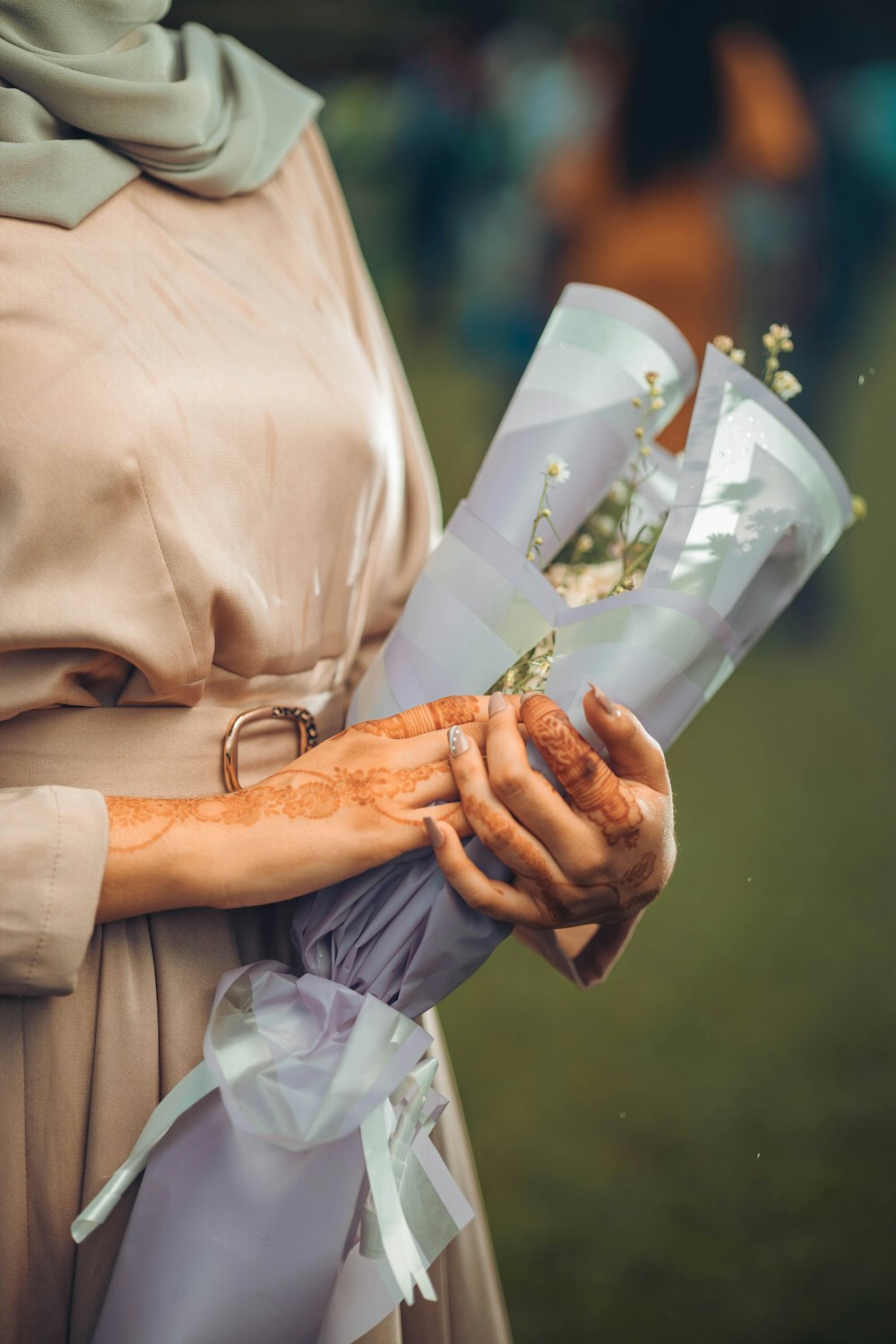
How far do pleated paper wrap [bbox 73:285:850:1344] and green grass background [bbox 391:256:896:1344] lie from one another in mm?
1388

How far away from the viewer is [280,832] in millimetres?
609

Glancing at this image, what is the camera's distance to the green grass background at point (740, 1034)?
6.07ft

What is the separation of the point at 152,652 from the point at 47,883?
149 mm

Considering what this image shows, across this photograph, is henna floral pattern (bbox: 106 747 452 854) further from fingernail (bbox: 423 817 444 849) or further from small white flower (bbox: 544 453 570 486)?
small white flower (bbox: 544 453 570 486)

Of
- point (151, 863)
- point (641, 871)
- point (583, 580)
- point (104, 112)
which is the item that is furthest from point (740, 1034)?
point (104, 112)

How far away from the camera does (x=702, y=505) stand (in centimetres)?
65

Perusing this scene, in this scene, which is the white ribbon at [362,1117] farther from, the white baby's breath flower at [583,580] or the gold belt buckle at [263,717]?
the white baby's breath flower at [583,580]

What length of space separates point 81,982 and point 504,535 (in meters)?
0.38

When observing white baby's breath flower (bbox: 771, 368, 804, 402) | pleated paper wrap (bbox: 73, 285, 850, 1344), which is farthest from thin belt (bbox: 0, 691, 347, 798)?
white baby's breath flower (bbox: 771, 368, 804, 402)

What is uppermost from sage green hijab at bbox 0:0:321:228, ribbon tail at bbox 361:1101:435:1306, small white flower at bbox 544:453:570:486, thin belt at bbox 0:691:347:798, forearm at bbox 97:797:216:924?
sage green hijab at bbox 0:0:321:228

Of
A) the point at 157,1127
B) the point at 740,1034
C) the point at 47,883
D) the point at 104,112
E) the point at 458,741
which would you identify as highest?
the point at 104,112

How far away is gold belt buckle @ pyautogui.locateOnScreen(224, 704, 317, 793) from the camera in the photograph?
2.31 feet

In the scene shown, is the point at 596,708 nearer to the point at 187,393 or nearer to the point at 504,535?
the point at 504,535

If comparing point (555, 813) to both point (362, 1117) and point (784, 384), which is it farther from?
point (784, 384)
